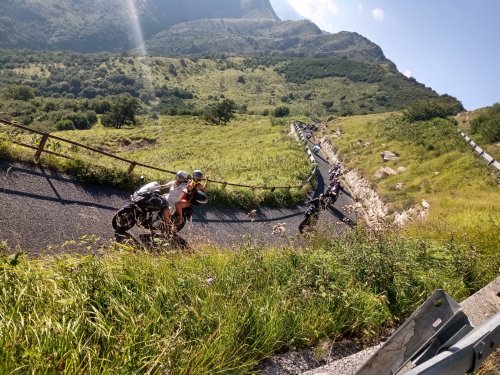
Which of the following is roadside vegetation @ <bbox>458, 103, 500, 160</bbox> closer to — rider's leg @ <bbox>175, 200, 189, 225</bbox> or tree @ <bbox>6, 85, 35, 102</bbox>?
rider's leg @ <bbox>175, 200, 189, 225</bbox>

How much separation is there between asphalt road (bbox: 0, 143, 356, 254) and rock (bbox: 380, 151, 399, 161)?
67.8 ft

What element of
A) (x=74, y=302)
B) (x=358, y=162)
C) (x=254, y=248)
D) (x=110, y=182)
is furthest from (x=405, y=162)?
(x=74, y=302)

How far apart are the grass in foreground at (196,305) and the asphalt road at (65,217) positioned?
111 centimetres

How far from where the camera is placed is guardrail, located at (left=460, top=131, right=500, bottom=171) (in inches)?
993

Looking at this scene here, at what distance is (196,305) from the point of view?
401cm

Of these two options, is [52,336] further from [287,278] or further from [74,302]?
[287,278]

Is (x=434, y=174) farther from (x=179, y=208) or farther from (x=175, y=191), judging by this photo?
(x=175, y=191)

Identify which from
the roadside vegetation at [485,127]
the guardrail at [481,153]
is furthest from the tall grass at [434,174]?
the roadside vegetation at [485,127]

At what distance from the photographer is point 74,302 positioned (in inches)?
144

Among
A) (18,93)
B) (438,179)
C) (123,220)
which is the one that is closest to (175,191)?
(123,220)

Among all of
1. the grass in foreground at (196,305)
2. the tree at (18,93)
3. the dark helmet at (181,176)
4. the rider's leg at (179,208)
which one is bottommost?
the tree at (18,93)

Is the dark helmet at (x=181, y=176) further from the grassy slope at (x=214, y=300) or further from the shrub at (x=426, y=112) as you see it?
the shrub at (x=426, y=112)

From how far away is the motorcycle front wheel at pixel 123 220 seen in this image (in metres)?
8.86

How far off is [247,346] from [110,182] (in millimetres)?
9417
